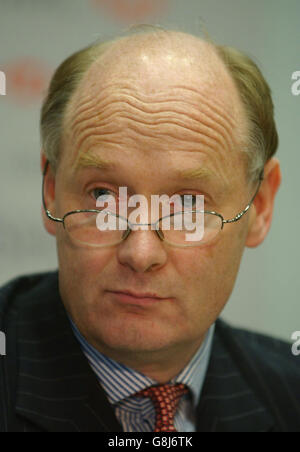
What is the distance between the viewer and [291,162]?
2.76 m

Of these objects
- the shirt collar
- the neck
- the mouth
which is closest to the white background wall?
the shirt collar

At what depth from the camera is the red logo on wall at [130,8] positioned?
2.51 metres

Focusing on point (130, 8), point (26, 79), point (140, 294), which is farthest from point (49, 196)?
point (130, 8)

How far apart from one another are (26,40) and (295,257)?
5.61 ft

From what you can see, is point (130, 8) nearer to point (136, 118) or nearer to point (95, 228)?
point (136, 118)

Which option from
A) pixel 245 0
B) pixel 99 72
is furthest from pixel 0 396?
pixel 245 0

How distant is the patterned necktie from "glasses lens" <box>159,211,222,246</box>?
0.47 m

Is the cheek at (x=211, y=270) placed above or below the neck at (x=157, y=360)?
above

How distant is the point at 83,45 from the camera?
2.55 meters

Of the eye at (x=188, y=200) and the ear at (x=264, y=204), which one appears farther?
the ear at (x=264, y=204)

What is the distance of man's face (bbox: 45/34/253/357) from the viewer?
1.41 metres

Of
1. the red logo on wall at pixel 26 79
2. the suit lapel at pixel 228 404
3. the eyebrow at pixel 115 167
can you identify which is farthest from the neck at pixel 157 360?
the red logo on wall at pixel 26 79

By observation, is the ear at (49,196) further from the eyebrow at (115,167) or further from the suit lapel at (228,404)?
the suit lapel at (228,404)

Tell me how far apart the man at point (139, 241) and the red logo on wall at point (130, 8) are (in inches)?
38.1
